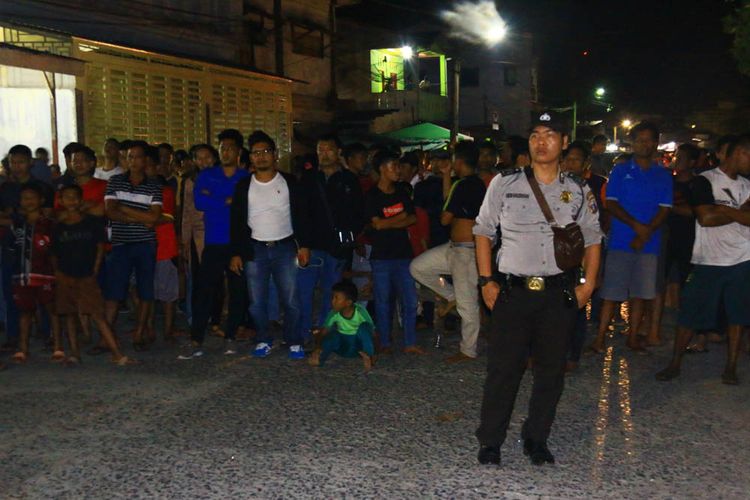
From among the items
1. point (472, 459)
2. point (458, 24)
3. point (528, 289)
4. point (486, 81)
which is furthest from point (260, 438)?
point (486, 81)

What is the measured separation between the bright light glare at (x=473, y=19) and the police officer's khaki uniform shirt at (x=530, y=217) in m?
29.3

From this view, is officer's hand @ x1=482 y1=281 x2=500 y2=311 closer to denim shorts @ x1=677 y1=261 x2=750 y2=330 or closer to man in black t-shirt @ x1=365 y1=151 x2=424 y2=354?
denim shorts @ x1=677 y1=261 x2=750 y2=330

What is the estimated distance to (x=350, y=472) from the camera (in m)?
4.48

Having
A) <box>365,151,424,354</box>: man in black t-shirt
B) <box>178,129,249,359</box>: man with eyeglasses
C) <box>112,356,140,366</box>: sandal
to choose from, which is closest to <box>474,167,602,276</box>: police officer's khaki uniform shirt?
<box>365,151,424,354</box>: man in black t-shirt

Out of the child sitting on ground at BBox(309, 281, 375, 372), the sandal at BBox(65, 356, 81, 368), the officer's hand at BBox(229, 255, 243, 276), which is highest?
the officer's hand at BBox(229, 255, 243, 276)

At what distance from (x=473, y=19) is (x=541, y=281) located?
115ft

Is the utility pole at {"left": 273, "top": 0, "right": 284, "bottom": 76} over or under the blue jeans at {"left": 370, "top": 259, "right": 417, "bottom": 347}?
over

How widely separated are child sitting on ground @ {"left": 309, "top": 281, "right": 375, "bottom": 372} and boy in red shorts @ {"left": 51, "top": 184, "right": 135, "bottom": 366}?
1683 mm

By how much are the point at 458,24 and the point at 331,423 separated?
32.1 metres

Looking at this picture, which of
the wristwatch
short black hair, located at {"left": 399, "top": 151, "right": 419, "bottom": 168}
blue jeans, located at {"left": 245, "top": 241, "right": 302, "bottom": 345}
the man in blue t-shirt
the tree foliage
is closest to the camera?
the wristwatch

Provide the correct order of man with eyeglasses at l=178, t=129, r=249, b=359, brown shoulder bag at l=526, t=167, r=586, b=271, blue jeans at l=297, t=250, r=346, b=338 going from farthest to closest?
man with eyeglasses at l=178, t=129, r=249, b=359 → blue jeans at l=297, t=250, r=346, b=338 → brown shoulder bag at l=526, t=167, r=586, b=271

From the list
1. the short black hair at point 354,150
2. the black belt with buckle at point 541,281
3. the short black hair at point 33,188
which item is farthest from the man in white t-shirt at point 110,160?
the black belt with buckle at point 541,281

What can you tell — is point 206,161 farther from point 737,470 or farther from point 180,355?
point 737,470

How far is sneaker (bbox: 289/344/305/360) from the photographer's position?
7.17 meters
